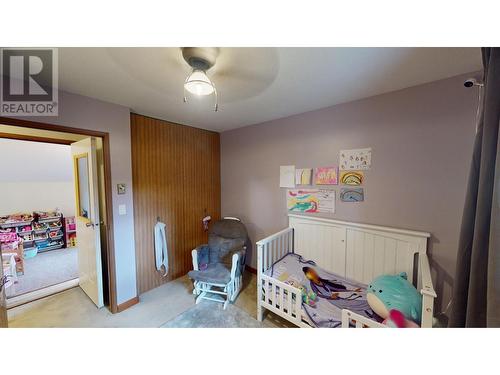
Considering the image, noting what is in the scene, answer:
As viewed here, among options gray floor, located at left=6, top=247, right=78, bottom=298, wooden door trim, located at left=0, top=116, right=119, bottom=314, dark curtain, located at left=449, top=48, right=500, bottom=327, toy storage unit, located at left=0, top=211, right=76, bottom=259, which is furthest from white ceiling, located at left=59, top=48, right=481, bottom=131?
toy storage unit, located at left=0, top=211, right=76, bottom=259

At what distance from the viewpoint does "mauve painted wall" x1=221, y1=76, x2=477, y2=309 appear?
53.5 inches

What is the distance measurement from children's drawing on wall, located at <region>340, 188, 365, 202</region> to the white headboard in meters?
0.25

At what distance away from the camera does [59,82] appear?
136 cm

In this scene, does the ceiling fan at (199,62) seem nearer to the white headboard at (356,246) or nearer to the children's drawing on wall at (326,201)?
the children's drawing on wall at (326,201)

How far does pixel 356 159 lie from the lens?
1.79 m

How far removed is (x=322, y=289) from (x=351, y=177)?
1.18 metres

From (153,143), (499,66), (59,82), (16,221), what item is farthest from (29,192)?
(499,66)

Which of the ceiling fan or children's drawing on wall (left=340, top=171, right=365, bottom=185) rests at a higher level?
the ceiling fan

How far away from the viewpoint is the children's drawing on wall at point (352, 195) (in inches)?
70.6

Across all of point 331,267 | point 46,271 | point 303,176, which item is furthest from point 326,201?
point 46,271

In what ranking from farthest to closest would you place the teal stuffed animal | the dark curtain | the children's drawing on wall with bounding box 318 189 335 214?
the children's drawing on wall with bounding box 318 189 335 214 → the teal stuffed animal → the dark curtain

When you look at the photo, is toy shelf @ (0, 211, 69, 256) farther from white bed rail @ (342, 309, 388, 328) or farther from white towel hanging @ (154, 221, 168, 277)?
white bed rail @ (342, 309, 388, 328)
